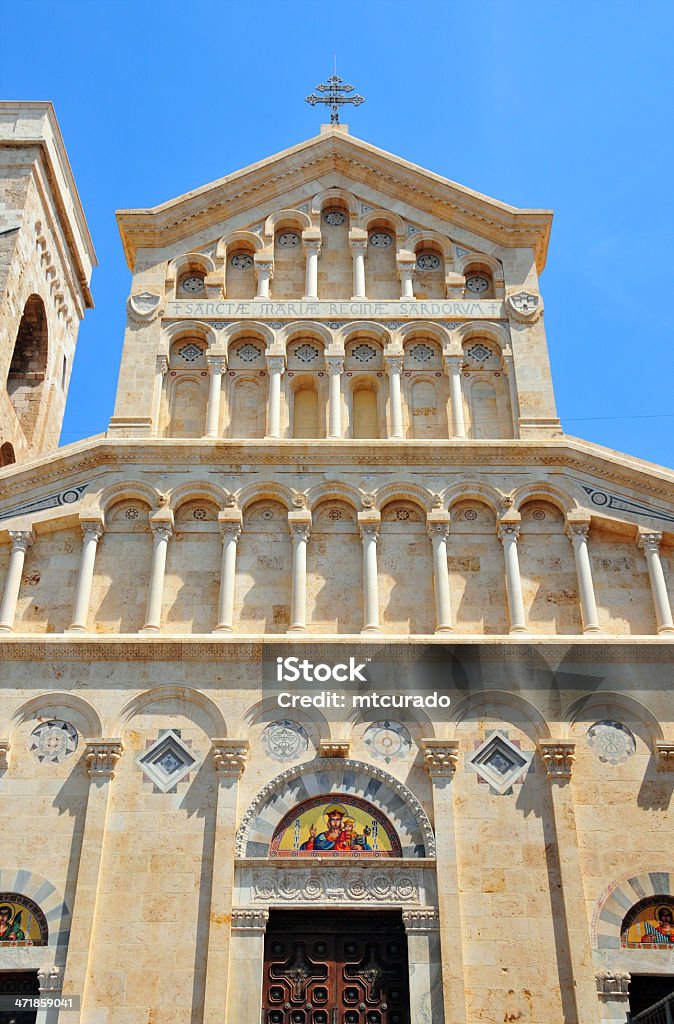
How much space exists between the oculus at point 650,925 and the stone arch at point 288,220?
40.9 feet

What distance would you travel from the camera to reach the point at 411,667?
47.1 ft

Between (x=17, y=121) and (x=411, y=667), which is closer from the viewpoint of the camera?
(x=411, y=667)

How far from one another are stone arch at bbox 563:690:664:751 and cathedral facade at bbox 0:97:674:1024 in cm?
4

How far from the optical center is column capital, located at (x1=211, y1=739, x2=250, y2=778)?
44.7 feet

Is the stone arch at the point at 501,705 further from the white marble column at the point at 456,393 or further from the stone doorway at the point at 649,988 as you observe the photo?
the white marble column at the point at 456,393

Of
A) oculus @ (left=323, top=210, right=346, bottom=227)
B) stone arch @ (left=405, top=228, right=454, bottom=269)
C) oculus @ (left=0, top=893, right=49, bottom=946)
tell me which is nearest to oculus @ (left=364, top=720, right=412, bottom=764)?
oculus @ (left=0, top=893, right=49, bottom=946)

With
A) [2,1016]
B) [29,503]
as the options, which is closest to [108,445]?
[29,503]

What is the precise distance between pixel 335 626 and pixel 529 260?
7.85 meters

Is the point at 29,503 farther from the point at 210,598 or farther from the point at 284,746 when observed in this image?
the point at 284,746

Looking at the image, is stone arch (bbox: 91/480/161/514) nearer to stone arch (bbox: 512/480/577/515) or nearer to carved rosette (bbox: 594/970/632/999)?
stone arch (bbox: 512/480/577/515)

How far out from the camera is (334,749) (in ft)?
45.2

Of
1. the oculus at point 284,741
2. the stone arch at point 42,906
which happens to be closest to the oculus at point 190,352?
the oculus at point 284,741

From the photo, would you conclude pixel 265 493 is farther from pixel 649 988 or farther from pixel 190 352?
pixel 649 988

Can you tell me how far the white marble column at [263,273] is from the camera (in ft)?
60.2
